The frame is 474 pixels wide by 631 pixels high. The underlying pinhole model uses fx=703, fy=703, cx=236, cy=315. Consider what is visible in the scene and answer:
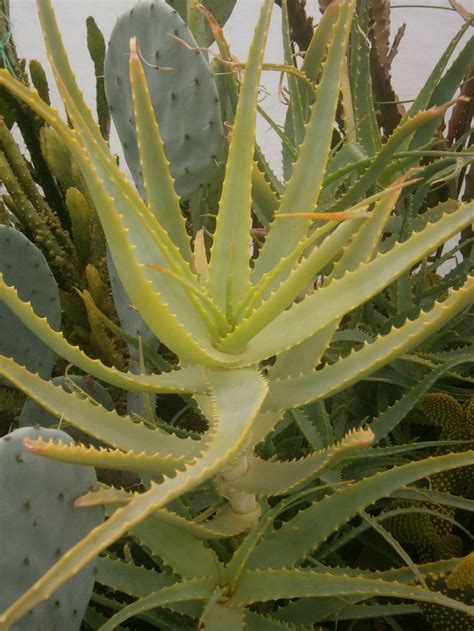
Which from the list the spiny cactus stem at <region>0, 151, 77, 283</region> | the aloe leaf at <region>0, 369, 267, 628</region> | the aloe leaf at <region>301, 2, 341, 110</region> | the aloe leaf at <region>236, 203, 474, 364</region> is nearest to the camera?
the aloe leaf at <region>0, 369, 267, 628</region>

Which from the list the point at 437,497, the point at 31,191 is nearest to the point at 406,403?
the point at 437,497

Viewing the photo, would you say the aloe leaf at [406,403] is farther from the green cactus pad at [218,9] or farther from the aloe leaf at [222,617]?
the green cactus pad at [218,9]

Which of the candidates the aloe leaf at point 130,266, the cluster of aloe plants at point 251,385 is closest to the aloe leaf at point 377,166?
the cluster of aloe plants at point 251,385

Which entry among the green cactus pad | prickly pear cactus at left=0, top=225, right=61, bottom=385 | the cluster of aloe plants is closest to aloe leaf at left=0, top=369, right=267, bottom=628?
the cluster of aloe plants

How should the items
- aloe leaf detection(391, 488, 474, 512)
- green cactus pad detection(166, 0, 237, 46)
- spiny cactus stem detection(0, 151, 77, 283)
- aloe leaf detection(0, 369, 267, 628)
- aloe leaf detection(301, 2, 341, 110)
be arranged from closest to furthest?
aloe leaf detection(0, 369, 267, 628)
aloe leaf detection(391, 488, 474, 512)
aloe leaf detection(301, 2, 341, 110)
green cactus pad detection(166, 0, 237, 46)
spiny cactus stem detection(0, 151, 77, 283)

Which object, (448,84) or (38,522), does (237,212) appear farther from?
(448,84)

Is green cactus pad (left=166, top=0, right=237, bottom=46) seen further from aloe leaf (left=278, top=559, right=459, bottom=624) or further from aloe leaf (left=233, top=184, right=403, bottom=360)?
aloe leaf (left=278, top=559, right=459, bottom=624)

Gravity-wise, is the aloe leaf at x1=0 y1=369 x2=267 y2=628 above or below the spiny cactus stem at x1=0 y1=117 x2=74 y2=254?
below

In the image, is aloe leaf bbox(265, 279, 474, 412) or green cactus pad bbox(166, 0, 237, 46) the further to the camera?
green cactus pad bbox(166, 0, 237, 46)
